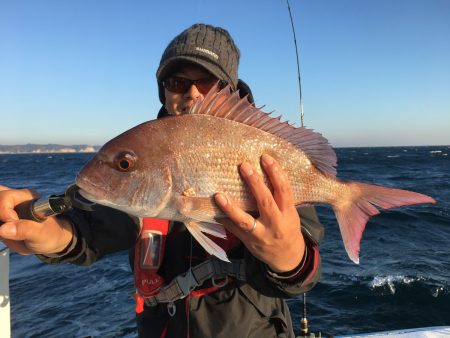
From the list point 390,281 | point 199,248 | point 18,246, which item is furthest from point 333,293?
point 18,246

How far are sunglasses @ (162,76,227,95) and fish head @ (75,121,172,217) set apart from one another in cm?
98

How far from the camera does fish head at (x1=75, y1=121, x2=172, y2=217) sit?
6.49 feet

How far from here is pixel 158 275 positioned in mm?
2670

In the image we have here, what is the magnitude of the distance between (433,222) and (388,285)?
22.2ft

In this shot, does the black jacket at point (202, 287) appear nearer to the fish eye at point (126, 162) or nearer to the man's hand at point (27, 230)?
the man's hand at point (27, 230)

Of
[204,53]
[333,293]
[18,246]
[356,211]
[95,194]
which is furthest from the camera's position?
[333,293]

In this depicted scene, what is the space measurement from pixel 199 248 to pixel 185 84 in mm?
1405

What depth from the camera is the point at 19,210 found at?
192cm

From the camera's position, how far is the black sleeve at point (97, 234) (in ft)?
7.93

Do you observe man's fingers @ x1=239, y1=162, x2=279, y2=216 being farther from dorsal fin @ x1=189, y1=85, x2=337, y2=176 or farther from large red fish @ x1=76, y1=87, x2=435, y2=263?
dorsal fin @ x1=189, y1=85, x2=337, y2=176

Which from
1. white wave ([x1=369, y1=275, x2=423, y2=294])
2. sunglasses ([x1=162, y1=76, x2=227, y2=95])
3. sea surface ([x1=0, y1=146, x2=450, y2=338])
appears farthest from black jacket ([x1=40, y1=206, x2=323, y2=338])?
white wave ([x1=369, y1=275, x2=423, y2=294])

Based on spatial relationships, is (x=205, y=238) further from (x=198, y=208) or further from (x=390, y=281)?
(x=390, y=281)

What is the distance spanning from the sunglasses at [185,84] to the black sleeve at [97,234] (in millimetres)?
1156

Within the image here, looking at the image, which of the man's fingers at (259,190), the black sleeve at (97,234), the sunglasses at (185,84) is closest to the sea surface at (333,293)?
the black sleeve at (97,234)
